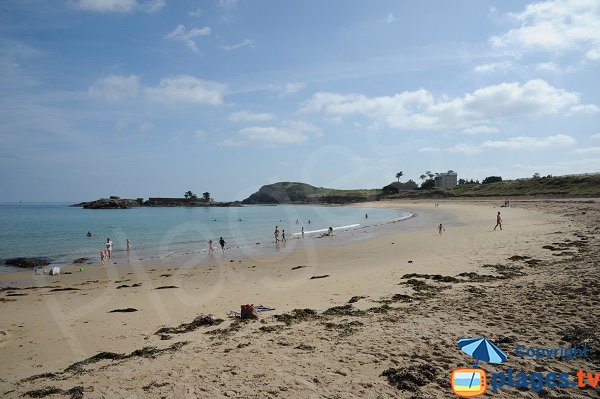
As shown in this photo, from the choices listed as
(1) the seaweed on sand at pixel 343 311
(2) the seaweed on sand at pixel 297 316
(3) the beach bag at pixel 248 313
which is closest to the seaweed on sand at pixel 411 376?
(1) the seaweed on sand at pixel 343 311

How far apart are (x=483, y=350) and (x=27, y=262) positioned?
28.7 m

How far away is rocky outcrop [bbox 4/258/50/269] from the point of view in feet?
78.0

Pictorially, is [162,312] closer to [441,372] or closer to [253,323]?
[253,323]

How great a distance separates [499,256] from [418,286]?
7.54m

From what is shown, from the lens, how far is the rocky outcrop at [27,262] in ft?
78.0

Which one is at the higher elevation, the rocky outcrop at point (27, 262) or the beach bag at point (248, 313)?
the beach bag at point (248, 313)

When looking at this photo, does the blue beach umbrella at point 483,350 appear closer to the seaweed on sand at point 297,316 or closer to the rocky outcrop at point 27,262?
the seaweed on sand at point 297,316

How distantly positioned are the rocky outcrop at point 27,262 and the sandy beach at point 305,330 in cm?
890

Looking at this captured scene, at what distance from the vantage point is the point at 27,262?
2423 centimetres

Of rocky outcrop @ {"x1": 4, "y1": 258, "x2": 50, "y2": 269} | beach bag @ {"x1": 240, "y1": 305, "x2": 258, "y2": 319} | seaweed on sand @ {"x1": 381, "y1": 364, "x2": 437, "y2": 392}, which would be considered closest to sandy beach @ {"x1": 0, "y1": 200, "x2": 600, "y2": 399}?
seaweed on sand @ {"x1": 381, "y1": 364, "x2": 437, "y2": 392}

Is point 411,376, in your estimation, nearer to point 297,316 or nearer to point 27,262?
point 297,316

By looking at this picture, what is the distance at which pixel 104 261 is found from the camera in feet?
82.2

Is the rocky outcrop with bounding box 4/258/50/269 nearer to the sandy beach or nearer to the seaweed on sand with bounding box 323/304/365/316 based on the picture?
the sandy beach

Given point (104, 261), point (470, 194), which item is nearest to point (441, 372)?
point (104, 261)
